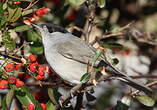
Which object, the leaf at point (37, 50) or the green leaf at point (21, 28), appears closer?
the green leaf at point (21, 28)

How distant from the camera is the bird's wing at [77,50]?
3.26 m

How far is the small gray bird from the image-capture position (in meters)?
3.19

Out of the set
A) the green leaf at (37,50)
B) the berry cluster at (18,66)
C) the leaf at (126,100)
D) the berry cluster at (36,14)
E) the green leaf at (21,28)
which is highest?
the berry cluster at (36,14)

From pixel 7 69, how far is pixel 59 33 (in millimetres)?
968

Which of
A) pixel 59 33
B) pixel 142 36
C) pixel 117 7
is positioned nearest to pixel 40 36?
pixel 59 33

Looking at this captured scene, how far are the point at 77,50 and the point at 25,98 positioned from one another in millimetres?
808

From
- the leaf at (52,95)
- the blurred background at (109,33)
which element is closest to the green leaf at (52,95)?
the leaf at (52,95)

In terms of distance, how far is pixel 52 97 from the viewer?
286 cm

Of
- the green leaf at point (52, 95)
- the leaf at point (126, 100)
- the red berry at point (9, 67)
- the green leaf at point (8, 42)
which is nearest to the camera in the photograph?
the red berry at point (9, 67)

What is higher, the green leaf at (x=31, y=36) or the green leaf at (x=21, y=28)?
the green leaf at (x=21, y=28)

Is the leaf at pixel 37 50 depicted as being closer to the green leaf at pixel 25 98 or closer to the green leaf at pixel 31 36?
the green leaf at pixel 31 36

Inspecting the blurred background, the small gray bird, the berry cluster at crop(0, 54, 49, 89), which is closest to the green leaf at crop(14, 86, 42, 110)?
the berry cluster at crop(0, 54, 49, 89)

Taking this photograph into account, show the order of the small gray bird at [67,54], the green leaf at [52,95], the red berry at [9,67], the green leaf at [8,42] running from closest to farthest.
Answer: the red berry at [9,67] → the green leaf at [8,42] → the green leaf at [52,95] → the small gray bird at [67,54]

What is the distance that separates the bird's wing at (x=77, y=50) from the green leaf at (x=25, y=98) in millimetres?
679
